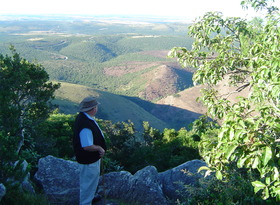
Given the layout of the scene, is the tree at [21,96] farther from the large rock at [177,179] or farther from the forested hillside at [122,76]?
the forested hillside at [122,76]

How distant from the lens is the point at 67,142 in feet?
44.5

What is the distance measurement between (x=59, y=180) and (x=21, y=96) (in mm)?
4937

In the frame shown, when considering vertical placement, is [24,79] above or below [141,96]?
above

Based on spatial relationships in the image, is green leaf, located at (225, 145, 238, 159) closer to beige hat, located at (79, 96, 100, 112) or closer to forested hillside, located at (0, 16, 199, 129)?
beige hat, located at (79, 96, 100, 112)

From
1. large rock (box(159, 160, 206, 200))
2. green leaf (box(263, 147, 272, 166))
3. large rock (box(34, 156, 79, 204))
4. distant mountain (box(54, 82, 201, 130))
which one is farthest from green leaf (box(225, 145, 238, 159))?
distant mountain (box(54, 82, 201, 130))

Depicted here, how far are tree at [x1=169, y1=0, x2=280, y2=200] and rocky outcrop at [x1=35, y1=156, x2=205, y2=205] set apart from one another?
2031mm

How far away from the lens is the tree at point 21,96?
30.9 feet

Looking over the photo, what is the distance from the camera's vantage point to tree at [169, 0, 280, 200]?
2.94 meters

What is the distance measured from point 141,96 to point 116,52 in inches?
3270

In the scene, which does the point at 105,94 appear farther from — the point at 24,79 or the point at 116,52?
the point at 116,52

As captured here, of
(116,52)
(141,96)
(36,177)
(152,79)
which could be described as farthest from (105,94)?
(116,52)

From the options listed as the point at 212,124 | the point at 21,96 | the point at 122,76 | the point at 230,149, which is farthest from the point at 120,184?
the point at 122,76

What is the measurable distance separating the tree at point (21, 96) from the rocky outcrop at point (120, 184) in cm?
241

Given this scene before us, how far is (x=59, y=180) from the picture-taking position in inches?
286
